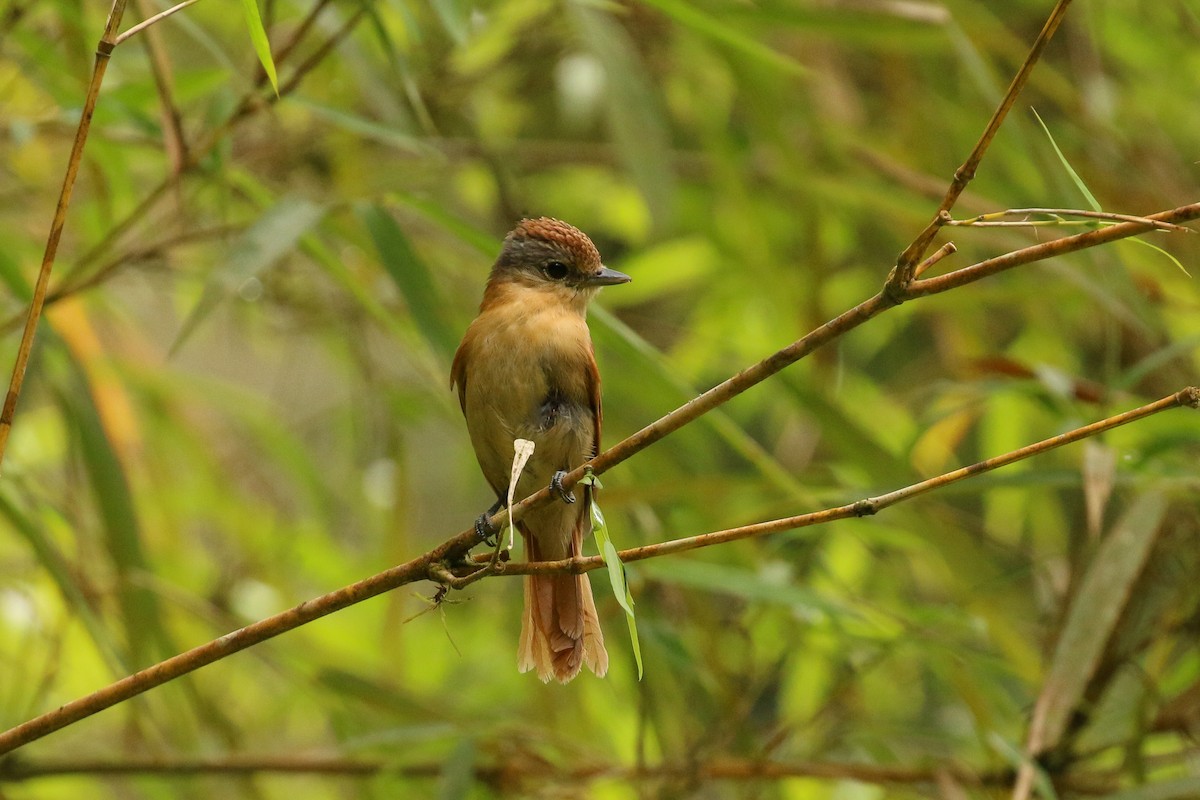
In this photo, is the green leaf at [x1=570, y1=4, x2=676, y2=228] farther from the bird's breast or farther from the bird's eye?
the bird's breast

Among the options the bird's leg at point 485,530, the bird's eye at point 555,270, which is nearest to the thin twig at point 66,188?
the bird's leg at point 485,530

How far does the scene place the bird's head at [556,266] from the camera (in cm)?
269

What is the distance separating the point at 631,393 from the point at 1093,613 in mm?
1347

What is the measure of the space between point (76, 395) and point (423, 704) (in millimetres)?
938

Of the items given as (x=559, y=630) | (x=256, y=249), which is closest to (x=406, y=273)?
(x=256, y=249)

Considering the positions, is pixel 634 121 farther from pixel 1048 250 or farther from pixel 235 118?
pixel 1048 250

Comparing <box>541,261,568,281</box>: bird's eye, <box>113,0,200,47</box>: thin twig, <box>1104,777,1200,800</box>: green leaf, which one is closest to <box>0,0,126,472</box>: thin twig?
<box>113,0,200,47</box>: thin twig

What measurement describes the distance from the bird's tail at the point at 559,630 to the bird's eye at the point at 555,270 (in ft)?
2.24

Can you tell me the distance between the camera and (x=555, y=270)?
2713 millimetres

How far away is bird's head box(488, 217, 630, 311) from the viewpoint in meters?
2.69

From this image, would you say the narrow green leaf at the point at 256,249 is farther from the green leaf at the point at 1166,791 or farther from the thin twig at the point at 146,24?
the green leaf at the point at 1166,791

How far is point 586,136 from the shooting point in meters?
5.21

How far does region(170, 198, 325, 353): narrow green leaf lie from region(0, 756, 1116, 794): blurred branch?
993 millimetres

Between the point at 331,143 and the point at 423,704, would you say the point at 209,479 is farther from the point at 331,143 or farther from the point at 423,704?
the point at 423,704
